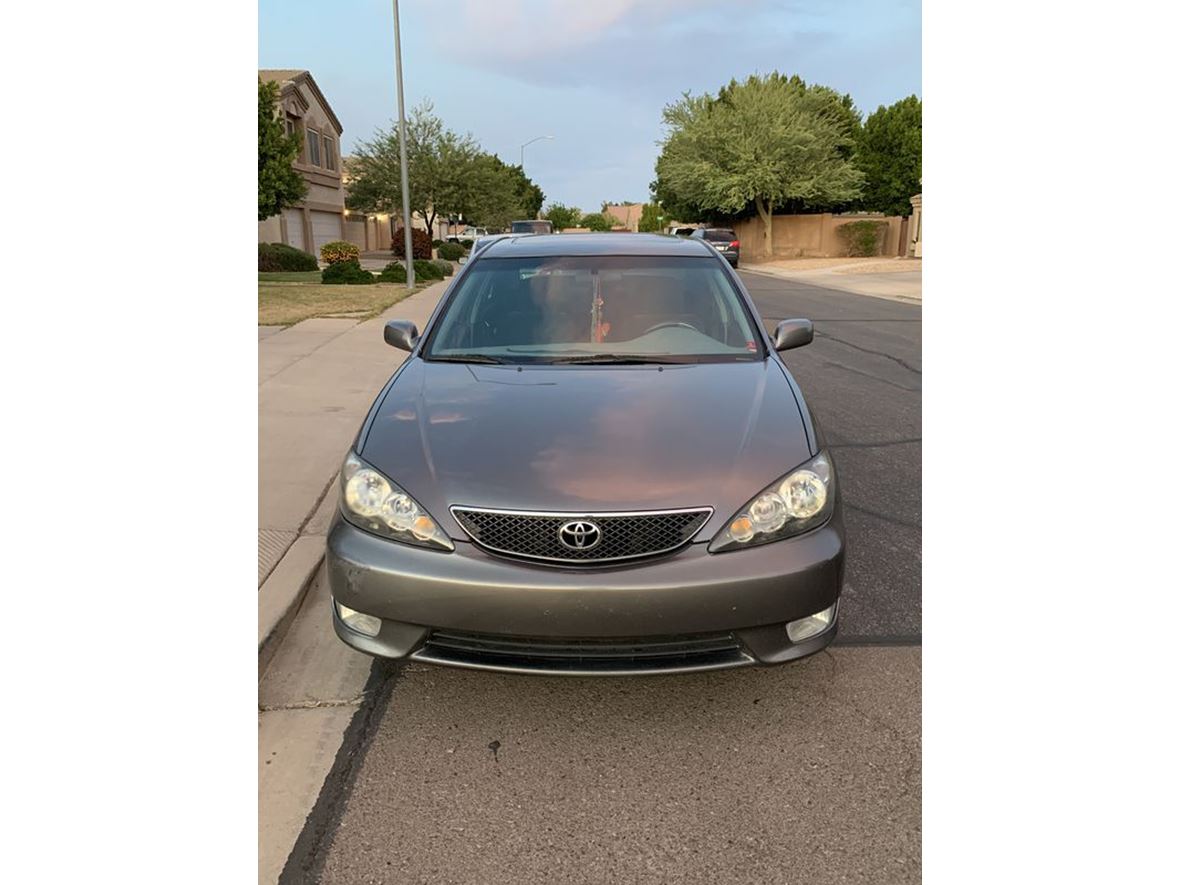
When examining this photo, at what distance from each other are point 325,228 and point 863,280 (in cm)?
2928

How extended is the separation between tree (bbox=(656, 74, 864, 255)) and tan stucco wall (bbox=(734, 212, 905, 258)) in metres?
1.05

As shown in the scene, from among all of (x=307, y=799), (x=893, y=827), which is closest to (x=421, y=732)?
(x=307, y=799)

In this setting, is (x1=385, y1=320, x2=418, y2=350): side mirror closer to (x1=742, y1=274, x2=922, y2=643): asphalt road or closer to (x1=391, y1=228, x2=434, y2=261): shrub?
(x1=742, y1=274, x2=922, y2=643): asphalt road

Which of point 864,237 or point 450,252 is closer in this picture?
point 450,252

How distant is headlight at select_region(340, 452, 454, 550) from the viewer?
2648 millimetres

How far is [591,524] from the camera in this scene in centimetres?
254

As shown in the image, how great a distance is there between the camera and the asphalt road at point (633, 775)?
7.50ft

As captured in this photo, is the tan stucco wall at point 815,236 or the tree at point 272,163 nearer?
the tree at point 272,163

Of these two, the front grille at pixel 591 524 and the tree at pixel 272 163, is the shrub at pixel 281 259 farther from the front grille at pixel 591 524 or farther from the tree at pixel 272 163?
the front grille at pixel 591 524

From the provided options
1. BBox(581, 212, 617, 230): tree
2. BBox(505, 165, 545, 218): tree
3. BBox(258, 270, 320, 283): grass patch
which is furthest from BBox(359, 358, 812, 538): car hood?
BBox(581, 212, 617, 230): tree

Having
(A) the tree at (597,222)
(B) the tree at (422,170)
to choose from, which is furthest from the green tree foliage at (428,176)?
(A) the tree at (597,222)

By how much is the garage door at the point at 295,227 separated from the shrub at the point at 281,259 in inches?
419

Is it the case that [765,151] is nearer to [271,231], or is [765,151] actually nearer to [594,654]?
[271,231]

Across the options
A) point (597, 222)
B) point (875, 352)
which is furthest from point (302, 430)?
point (597, 222)
